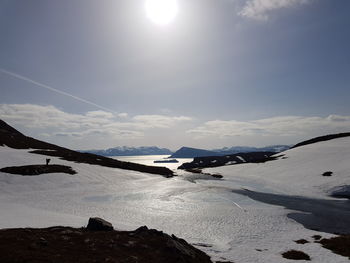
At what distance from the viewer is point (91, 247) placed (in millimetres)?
19766

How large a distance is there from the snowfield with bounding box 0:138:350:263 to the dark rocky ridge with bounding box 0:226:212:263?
401 centimetres

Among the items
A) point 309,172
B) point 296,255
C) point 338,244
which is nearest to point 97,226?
point 296,255

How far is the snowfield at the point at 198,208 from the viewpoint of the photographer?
1049 inches

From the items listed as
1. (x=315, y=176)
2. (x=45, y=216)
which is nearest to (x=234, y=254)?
(x=45, y=216)

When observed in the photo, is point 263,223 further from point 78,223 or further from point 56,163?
point 56,163

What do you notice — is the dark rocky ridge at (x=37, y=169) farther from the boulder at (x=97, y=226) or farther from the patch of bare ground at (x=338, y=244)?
the patch of bare ground at (x=338, y=244)

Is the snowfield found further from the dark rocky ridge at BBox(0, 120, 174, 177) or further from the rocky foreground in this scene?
the dark rocky ridge at BBox(0, 120, 174, 177)

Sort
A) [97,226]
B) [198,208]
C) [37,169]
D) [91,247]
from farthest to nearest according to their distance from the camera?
[37,169] → [198,208] → [97,226] → [91,247]

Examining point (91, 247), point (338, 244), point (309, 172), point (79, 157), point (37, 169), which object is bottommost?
point (338, 244)

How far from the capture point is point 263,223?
111 ft

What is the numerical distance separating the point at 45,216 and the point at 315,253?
96.0ft

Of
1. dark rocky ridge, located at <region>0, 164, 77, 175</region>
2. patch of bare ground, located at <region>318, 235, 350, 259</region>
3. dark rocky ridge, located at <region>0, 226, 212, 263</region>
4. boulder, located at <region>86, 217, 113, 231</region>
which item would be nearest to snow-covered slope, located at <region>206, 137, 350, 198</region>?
patch of bare ground, located at <region>318, 235, 350, 259</region>

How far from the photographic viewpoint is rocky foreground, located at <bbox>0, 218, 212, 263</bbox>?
17.0 meters

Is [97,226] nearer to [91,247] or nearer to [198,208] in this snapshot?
[91,247]
